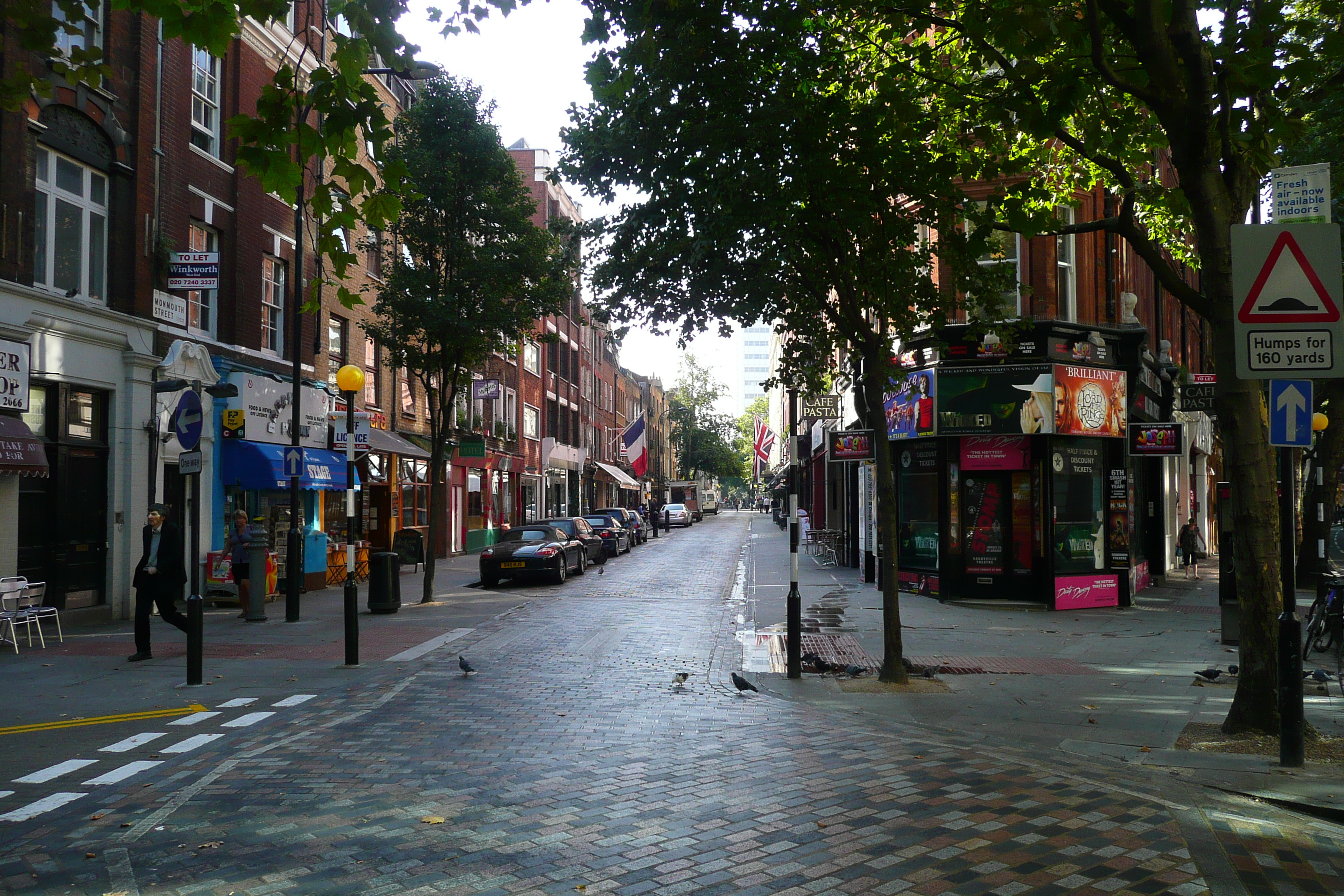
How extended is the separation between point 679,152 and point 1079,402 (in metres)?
10.9

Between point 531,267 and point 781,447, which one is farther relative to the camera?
point 781,447

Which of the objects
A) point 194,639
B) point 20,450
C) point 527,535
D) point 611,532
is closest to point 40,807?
point 194,639

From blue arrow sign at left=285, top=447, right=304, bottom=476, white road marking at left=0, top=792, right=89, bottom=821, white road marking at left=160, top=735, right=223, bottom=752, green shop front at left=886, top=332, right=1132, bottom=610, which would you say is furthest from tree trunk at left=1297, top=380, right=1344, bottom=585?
white road marking at left=0, top=792, right=89, bottom=821

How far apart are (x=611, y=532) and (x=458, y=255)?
16101 mm

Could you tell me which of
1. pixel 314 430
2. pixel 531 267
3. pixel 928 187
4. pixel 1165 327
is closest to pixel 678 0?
pixel 928 187

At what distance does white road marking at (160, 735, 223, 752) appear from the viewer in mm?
7484

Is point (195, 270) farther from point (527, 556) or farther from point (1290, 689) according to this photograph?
point (1290, 689)

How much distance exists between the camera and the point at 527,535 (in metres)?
24.4

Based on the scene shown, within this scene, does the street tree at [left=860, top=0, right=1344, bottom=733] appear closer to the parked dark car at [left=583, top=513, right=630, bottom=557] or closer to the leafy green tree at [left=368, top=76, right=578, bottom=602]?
the leafy green tree at [left=368, top=76, right=578, bottom=602]

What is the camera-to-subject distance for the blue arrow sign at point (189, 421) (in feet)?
35.4

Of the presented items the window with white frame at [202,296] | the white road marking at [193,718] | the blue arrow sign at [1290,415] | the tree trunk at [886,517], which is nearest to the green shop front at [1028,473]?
the tree trunk at [886,517]

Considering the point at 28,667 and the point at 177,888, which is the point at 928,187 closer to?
the point at 177,888

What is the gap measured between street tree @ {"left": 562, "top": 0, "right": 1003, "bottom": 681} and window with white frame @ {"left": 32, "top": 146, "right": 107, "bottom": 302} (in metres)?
8.70

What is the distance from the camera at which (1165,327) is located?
27891 millimetres
